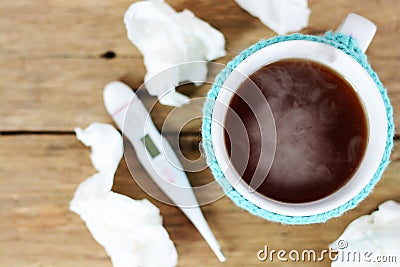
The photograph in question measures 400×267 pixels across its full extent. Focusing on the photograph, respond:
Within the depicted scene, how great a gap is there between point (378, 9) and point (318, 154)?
0.24 m

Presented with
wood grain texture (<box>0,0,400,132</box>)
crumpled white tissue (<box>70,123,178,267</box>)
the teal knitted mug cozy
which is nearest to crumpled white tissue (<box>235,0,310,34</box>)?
wood grain texture (<box>0,0,400,132</box>)

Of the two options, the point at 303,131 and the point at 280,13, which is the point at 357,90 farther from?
the point at 280,13

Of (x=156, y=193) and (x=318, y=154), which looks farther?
A: (x=156, y=193)

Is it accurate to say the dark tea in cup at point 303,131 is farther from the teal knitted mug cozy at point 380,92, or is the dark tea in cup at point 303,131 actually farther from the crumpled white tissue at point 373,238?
the crumpled white tissue at point 373,238

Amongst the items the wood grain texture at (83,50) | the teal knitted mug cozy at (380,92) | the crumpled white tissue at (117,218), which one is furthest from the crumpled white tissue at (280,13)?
the crumpled white tissue at (117,218)

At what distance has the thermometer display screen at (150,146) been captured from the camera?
2.35ft

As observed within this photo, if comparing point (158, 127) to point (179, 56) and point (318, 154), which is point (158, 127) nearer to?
point (179, 56)

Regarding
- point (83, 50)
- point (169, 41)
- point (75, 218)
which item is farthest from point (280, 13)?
point (75, 218)

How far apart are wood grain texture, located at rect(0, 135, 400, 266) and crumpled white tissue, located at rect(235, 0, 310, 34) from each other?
17 centimetres

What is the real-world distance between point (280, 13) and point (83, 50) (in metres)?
0.25

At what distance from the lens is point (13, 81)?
75cm

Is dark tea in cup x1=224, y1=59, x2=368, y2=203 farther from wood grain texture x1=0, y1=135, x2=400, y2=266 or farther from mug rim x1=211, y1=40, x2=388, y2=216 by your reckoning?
wood grain texture x1=0, y1=135, x2=400, y2=266

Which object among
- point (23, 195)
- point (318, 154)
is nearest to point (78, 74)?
point (23, 195)

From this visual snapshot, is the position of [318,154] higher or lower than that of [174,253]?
higher
